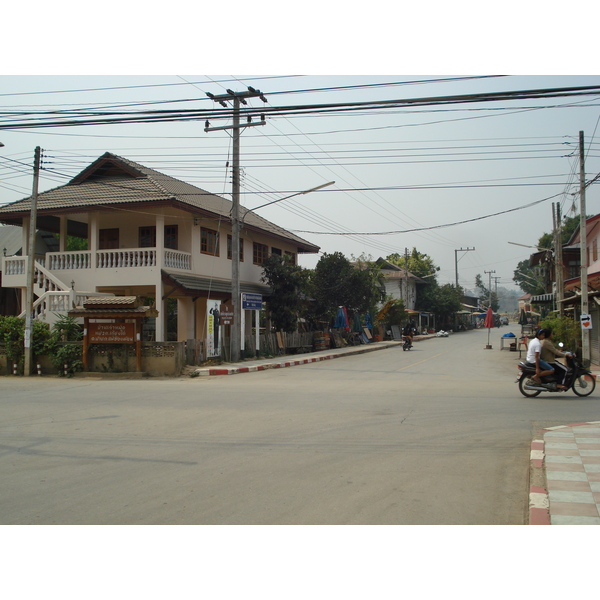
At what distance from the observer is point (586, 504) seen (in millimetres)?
5449

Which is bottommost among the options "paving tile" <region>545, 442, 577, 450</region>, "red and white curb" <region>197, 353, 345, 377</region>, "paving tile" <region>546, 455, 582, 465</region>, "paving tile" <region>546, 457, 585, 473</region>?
"paving tile" <region>546, 457, 585, 473</region>

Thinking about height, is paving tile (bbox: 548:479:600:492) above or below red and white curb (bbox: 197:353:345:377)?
below

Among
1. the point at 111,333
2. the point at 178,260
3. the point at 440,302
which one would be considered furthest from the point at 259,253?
the point at 440,302

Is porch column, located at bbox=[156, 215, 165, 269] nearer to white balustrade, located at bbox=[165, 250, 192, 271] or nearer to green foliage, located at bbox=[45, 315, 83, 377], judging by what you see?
white balustrade, located at bbox=[165, 250, 192, 271]

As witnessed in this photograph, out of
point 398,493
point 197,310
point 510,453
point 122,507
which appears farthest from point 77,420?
point 197,310

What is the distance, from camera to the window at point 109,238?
2612 cm

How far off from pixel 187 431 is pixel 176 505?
377 cm

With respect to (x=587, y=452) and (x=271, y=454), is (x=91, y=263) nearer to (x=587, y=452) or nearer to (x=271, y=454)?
(x=271, y=454)

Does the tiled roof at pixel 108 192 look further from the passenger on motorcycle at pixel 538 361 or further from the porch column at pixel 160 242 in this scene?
the passenger on motorcycle at pixel 538 361

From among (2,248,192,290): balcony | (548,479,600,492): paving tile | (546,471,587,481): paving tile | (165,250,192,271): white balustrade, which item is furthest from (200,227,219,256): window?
(548,479,600,492): paving tile

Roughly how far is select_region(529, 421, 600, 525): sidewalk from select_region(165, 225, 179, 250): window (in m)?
19.1

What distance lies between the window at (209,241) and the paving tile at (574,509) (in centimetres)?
2181

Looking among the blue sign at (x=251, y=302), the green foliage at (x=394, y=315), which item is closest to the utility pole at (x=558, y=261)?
the blue sign at (x=251, y=302)

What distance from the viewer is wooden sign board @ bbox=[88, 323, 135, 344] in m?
18.8
